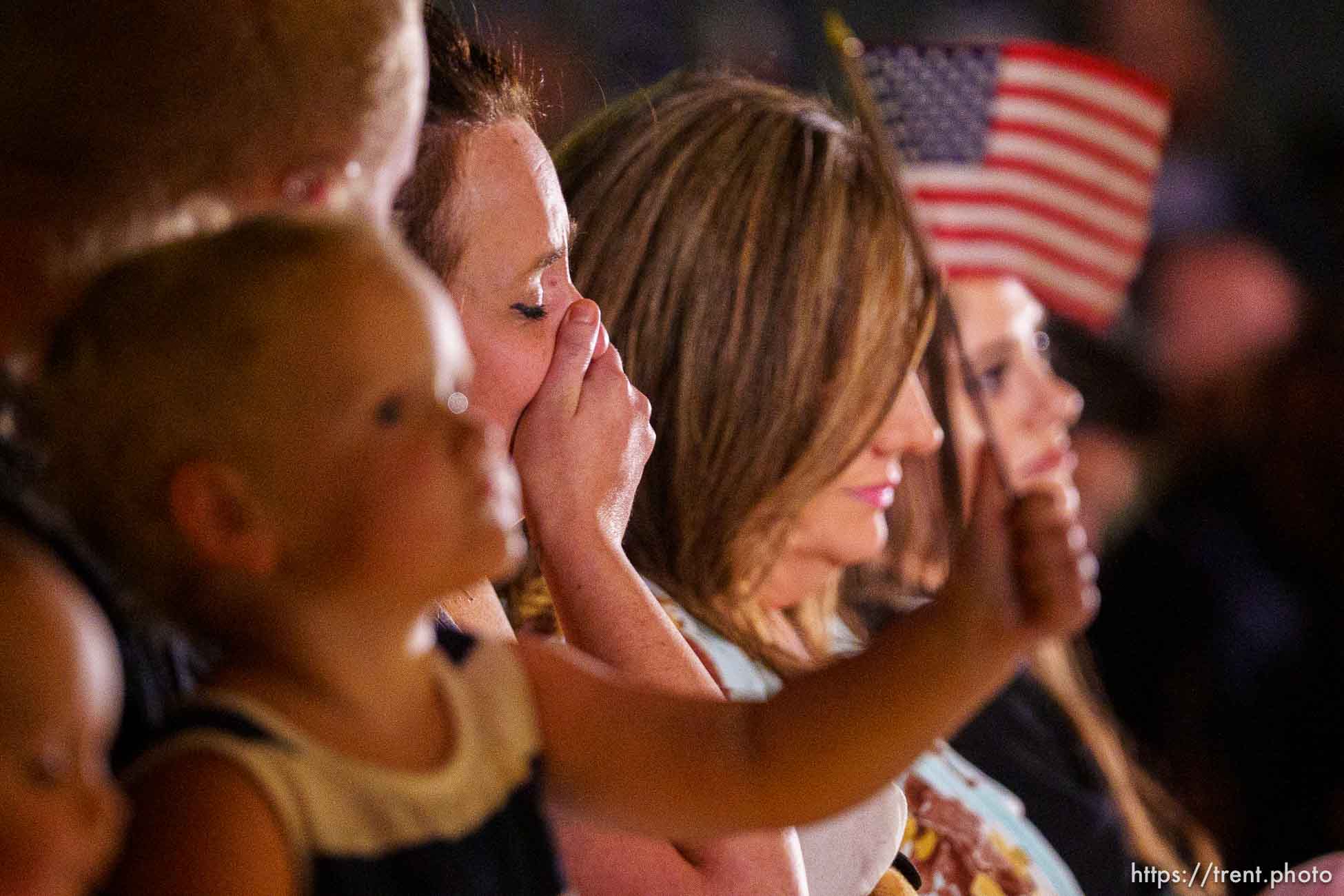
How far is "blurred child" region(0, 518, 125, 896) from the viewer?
0.50 metres

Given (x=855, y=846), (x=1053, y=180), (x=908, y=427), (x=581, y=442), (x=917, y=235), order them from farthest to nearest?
(x=1053, y=180) < (x=908, y=427) < (x=855, y=846) < (x=581, y=442) < (x=917, y=235)

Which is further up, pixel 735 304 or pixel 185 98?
pixel 185 98

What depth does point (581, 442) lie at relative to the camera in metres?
1.08

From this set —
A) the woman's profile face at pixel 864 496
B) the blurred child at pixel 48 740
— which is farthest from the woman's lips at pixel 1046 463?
the blurred child at pixel 48 740

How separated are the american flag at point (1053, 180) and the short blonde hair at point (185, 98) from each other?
1.46 metres

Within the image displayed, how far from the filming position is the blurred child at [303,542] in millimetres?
542

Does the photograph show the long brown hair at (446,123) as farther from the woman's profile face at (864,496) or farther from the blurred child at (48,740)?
the woman's profile face at (864,496)

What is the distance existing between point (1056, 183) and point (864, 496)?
1021mm

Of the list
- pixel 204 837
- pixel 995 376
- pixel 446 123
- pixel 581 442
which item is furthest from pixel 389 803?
pixel 995 376

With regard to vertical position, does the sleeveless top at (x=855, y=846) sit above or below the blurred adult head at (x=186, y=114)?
below

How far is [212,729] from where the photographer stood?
57 centimetres

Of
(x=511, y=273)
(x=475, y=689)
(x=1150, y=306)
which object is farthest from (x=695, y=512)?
(x=1150, y=306)

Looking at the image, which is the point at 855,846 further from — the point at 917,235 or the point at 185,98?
the point at 185,98

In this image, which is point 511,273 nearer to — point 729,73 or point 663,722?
point 663,722
